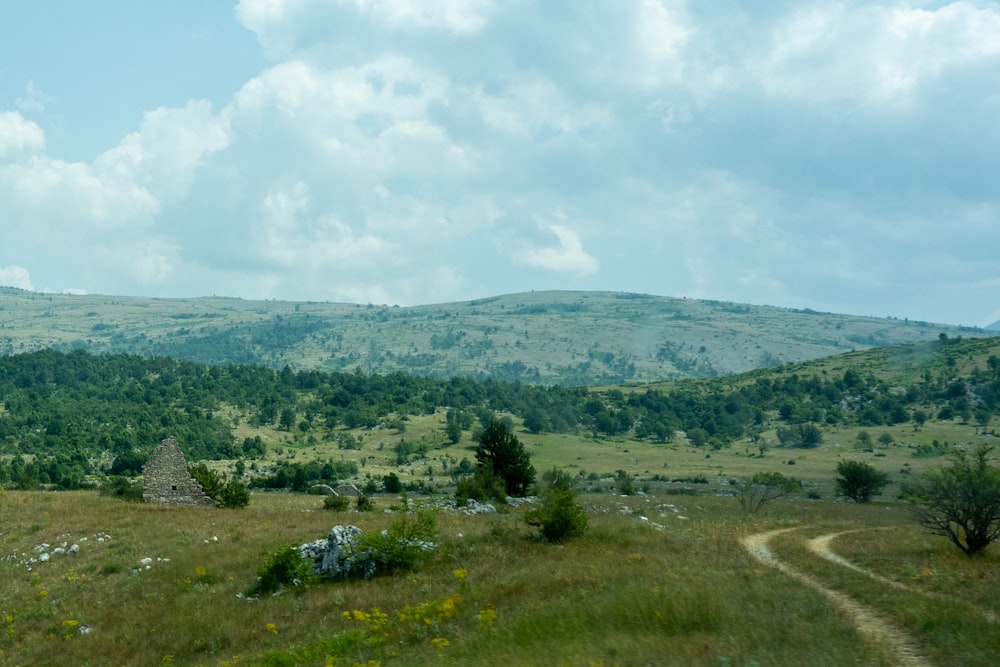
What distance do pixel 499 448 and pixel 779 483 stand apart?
26.8m

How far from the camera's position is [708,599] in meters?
13.9

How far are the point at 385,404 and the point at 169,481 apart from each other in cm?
10622

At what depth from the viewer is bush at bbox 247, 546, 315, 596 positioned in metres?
22.0

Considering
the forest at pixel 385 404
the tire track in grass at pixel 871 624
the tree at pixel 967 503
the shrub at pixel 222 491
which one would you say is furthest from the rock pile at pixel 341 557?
the forest at pixel 385 404

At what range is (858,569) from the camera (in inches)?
835

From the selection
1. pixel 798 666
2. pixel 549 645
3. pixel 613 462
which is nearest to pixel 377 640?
pixel 549 645

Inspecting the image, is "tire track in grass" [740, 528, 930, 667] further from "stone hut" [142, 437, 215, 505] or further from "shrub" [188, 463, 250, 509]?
"stone hut" [142, 437, 215, 505]

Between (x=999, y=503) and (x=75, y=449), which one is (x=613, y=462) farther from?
(x=999, y=503)

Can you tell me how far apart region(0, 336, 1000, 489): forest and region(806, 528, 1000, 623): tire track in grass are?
6554 centimetres

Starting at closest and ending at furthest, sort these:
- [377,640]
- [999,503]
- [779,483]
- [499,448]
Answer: [377,640], [999,503], [499,448], [779,483]

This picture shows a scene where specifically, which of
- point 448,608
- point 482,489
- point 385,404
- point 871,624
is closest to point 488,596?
point 448,608

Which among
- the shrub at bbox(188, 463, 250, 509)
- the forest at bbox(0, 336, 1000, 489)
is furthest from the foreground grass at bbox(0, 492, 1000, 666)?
the forest at bbox(0, 336, 1000, 489)

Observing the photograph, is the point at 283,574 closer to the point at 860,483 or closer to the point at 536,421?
the point at 860,483

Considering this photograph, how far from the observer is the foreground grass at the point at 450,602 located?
40.3 ft
